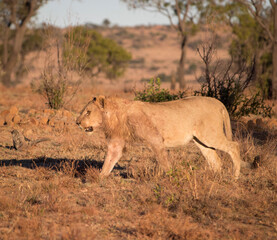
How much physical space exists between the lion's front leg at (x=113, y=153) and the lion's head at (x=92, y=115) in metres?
0.37

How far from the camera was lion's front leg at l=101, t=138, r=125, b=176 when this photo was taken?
5.58 m

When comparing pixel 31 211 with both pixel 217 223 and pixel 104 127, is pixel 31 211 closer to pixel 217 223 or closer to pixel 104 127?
pixel 104 127

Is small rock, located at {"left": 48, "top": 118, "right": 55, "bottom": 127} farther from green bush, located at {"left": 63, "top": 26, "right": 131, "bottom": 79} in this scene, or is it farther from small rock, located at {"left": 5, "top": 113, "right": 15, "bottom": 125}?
green bush, located at {"left": 63, "top": 26, "right": 131, "bottom": 79}

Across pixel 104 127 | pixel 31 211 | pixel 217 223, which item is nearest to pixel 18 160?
pixel 104 127

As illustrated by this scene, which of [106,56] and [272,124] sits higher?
[272,124]

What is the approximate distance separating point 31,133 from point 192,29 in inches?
773

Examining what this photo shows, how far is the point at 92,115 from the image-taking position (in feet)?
18.2

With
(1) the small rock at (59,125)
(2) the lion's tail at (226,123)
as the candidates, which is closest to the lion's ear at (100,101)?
(2) the lion's tail at (226,123)

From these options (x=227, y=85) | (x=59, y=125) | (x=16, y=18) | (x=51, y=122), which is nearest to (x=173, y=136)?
(x=59, y=125)

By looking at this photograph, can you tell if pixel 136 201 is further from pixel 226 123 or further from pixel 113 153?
pixel 226 123

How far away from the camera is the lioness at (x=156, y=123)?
17.6 feet

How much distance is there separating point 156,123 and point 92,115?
36.3 inches

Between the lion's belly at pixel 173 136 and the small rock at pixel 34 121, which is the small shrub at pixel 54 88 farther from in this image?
the lion's belly at pixel 173 136

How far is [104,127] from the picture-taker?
5.59 meters
